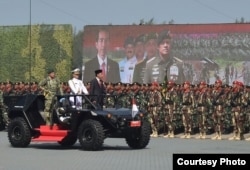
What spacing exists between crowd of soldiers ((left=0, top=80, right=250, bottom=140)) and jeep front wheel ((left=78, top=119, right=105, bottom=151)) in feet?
16.0

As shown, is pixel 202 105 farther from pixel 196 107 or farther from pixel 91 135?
pixel 91 135

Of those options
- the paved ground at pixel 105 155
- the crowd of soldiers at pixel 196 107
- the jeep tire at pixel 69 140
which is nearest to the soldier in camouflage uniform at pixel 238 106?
the crowd of soldiers at pixel 196 107

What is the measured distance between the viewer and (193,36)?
34.8 m

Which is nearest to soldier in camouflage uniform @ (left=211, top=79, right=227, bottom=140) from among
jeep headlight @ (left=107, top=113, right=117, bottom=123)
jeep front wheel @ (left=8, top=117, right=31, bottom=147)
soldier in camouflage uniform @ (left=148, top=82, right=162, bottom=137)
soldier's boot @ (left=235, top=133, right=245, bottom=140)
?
soldier's boot @ (left=235, top=133, right=245, bottom=140)

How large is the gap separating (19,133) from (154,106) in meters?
7.55

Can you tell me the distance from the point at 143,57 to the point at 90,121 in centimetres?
1795

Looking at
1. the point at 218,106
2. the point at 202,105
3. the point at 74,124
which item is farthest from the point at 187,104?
the point at 74,124

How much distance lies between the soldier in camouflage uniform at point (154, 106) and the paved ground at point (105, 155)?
374 cm

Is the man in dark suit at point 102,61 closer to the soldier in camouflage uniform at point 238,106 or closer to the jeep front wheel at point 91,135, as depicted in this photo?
the soldier in camouflage uniform at point 238,106

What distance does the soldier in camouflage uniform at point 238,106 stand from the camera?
23.5 m

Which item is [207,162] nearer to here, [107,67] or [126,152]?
[126,152]

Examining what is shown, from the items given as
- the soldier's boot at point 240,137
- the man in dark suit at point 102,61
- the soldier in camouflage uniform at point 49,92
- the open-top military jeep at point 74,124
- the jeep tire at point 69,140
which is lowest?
the soldier's boot at point 240,137

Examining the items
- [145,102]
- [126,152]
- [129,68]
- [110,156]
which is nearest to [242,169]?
[110,156]

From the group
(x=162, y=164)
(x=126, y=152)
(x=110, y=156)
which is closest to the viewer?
(x=162, y=164)
